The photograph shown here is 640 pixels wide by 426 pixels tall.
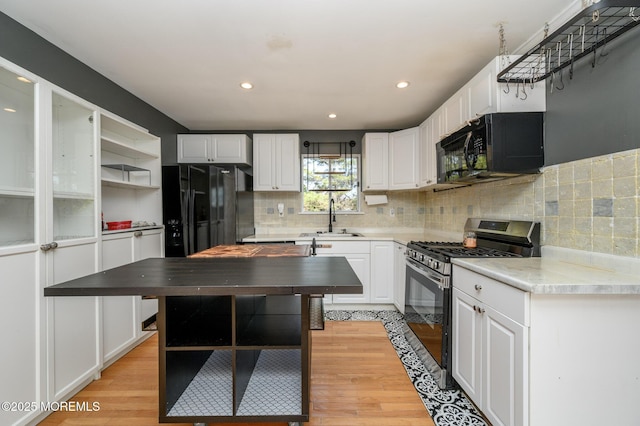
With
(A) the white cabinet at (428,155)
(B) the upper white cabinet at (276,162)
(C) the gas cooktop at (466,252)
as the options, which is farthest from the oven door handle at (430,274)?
(B) the upper white cabinet at (276,162)

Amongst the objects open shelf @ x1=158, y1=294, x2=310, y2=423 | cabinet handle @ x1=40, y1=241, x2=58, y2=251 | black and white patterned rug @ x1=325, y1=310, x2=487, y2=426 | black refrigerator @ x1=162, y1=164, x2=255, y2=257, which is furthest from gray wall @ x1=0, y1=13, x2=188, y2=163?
black and white patterned rug @ x1=325, y1=310, x2=487, y2=426

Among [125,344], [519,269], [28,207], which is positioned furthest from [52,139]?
[519,269]

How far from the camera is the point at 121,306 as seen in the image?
86.3 inches

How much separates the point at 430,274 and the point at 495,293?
67 cm

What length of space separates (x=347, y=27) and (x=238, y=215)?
222cm

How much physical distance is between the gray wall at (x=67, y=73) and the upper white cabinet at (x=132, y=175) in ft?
0.69

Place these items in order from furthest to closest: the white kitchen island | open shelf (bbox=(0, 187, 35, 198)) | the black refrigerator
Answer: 1. the black refrigerator
2. open shelf (bbox=(0, 187, 35, 198))
3. the white kitchen island

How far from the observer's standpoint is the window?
389cm

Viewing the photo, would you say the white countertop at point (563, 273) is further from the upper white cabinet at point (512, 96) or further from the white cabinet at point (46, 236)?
the white cabinet at point (46, 236)

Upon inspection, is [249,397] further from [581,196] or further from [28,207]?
[581,196]

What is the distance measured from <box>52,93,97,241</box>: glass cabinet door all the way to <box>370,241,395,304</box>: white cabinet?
8.77 feet

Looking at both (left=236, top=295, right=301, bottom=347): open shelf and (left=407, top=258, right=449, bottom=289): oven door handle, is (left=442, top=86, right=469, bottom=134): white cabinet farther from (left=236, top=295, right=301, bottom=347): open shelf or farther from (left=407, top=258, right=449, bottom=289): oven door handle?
(left=236, top=295, right=301, bottom=347): open shelf

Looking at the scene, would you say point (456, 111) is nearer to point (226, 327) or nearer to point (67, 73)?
point (226, 327)

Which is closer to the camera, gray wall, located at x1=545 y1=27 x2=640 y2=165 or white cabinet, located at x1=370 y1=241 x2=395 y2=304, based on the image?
gray wall, located at x1=545 y1=27 x2=640 y2=165
